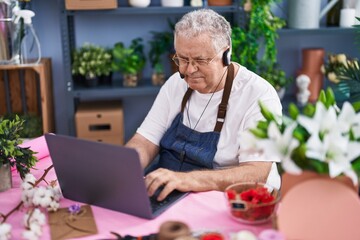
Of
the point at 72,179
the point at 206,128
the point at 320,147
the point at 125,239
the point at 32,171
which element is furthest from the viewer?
the point at 206,128

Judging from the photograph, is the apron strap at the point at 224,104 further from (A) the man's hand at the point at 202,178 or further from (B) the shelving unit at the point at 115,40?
(B) the shelving unit at the point at 115,40

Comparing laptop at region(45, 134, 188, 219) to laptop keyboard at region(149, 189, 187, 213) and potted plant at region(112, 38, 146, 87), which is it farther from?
potted plant at region(112, 38, 146, 87)

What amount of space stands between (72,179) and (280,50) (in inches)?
104

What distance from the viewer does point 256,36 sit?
10.6 feet

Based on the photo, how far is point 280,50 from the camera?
3744 millimetres

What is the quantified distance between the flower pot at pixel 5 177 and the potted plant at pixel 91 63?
1.72 meters

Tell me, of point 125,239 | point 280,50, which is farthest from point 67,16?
point 125,239

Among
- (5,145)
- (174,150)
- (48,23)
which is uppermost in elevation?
(48,23)

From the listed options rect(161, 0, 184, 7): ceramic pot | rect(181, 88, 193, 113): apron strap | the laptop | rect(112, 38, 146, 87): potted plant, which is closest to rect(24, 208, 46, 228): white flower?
the laptop

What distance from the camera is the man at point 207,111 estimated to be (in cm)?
180

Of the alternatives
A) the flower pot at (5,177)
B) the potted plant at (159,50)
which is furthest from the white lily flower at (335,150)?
the potted plant at (159,50)

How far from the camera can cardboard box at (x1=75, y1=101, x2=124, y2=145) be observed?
324 cm

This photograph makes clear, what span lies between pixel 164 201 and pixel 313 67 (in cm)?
237

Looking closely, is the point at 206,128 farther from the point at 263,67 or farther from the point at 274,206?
the point at 263,67
